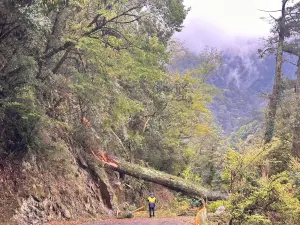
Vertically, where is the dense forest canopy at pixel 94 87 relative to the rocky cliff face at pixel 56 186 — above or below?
above

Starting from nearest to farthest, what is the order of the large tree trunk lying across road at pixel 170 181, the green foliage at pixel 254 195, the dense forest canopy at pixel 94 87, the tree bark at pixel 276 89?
the green foliage at pixel 254 195 < the dense forest canopy at pixel 94 87 < the large tree trunk lying across road at pixel 170 181 < the tree bark at pixel 276 89

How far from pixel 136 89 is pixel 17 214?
43.4ft

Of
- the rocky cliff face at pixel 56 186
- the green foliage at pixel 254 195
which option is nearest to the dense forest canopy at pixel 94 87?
the green foliage at pixel 254 195

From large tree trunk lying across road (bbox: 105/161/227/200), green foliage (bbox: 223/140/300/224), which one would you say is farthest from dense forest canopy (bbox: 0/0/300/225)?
large tree trunk lying across road (bbox: 105/161/227/200)

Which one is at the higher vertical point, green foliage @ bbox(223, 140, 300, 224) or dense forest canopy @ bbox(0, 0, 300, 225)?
dense forest canopy @ bbox(0, 0, 300, 225)

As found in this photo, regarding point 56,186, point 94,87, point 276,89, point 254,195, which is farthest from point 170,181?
point 276,89

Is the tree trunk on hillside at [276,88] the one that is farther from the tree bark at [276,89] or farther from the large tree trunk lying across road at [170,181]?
the large tree trunk lying across road at [170,181]

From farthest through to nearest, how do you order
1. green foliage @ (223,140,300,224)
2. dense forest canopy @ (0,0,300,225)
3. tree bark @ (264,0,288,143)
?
tree bark @ (264,0,288,143), dense forest canopy @ (0,0,300,225), green foliage @ (223,140,300,224)

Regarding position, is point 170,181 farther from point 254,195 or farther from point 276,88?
point 276,88

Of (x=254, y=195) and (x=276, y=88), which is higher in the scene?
(x=276, y=88)

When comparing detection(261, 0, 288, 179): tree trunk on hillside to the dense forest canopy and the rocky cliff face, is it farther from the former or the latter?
the rocky cliff face

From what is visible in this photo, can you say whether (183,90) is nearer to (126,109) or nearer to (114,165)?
(114,165)

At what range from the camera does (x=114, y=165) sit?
18312 mm

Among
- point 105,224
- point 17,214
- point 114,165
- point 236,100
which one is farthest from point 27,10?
point 236,100
